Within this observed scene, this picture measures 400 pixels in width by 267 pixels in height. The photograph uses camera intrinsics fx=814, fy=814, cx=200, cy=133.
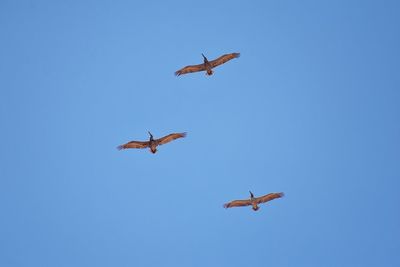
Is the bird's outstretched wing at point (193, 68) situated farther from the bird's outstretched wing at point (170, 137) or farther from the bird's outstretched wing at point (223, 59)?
the bird's outstretched wing at point (170, 137)

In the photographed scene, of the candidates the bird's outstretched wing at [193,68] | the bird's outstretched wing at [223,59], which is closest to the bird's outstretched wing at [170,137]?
the bird's outstretched wing at [193,68]

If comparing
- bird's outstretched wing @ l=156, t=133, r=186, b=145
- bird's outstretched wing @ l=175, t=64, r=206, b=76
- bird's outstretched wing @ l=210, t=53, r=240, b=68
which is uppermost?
bird's outstretched wing @ l=210, t=53, r=240, b=68

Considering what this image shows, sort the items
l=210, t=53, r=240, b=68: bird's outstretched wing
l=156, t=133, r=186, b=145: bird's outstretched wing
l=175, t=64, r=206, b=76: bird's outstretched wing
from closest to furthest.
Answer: l=156, t=133, r=186, b=145: bird's outstretched wing, l=210, t=53, r=240, b=68: bird's outstretched wing, l=175, t=64, r=206, b=76: bird's outstretched wing

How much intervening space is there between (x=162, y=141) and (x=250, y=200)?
9.18 meters

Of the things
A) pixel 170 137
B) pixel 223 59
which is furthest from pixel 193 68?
pixel 170 137

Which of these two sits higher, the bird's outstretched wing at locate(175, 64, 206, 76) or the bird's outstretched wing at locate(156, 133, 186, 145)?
the bird's outstretched wing at locate(175, 64, 206, 76)

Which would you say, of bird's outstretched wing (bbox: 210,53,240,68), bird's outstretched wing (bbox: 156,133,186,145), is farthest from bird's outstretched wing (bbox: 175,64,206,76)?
bird's outstretched wing (bbox: 156,133,186,145)

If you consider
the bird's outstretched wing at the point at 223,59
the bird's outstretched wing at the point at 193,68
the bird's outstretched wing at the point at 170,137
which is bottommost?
the bird's outstretched wing at the point at 170,137

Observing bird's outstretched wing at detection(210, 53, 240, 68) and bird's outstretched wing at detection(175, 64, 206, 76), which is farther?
bird's outstretched wing at detection(175, 64, 206, 76)

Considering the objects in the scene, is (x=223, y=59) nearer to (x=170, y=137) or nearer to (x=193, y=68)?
(x=193, y=68)

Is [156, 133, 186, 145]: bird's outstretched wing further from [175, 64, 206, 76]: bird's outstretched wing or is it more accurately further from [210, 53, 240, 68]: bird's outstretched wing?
[210, 53, 240, 68]: bird's outstretched wing

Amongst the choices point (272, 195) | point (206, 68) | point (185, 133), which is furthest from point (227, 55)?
point (272, 195)

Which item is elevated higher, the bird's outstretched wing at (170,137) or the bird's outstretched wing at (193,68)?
the bird's outstretched wing at (193,68)

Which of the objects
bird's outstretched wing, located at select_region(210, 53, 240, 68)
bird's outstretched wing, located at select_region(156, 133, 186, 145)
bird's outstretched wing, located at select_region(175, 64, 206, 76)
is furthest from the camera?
bird's outstretched wing, located at select_region(175, 64, 206, 76)
